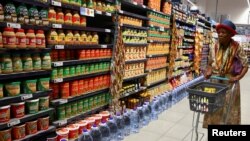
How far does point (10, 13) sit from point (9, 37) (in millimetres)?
245

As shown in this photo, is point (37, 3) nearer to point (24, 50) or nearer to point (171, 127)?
point (24, 50)

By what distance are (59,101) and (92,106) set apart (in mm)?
872

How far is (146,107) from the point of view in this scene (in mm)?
5117

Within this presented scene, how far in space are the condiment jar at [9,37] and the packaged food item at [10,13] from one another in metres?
0.10

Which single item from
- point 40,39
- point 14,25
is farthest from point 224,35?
point 14,25

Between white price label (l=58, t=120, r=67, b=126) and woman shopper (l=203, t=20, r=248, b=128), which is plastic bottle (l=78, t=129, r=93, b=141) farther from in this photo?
woman shopper (l=203, t=20, r=248, b=128)

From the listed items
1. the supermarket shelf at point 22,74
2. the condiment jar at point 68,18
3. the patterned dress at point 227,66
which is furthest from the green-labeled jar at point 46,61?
the patterned dress at point 227,66

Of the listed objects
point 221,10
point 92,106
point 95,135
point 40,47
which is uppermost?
point 221,10

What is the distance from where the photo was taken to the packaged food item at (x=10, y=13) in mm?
2516

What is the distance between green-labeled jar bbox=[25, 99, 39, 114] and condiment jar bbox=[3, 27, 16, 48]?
696 mm

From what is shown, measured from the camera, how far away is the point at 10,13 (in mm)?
Result: 2541

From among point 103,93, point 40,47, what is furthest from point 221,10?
point 40,47

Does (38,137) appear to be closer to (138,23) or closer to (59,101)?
(59,101)

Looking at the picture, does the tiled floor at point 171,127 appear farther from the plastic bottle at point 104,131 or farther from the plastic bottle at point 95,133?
the plastic bottle at point 95,133
